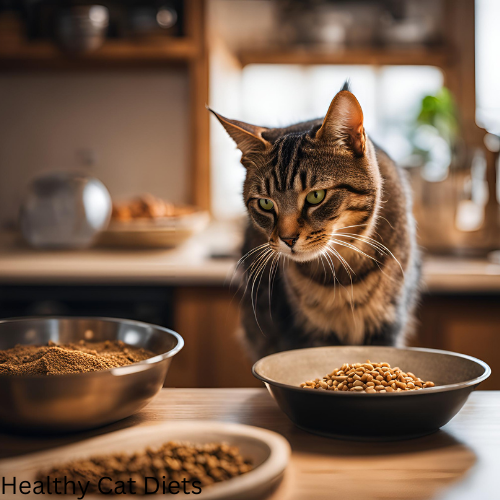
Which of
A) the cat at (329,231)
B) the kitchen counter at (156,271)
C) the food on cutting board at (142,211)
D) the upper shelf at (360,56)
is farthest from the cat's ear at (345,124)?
the upper shelf at (360,56)

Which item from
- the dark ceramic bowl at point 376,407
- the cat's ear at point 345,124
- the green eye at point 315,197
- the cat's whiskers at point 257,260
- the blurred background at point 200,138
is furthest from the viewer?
the blurred background at point 200,138

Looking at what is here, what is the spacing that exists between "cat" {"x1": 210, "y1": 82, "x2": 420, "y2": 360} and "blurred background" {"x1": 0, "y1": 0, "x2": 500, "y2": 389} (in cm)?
69

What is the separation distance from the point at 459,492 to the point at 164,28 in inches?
93.7

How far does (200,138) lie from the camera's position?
264 cm

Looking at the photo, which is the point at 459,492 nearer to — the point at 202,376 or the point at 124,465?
the point at 124,465

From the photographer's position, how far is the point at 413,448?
0.70 meters

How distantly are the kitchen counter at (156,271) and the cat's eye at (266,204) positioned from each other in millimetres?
815

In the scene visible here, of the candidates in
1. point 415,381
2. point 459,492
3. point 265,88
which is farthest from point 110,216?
point 459,492

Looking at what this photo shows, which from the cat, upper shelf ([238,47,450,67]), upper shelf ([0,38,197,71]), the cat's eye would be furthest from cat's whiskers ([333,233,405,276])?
upper shelf ([238,47,450,67])

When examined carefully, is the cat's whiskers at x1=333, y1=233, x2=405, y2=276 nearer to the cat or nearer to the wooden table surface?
the cat

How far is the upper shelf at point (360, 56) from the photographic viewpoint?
273 cm

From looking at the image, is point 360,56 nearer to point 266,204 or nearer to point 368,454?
point 266,204

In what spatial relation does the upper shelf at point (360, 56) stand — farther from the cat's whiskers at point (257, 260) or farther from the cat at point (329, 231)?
the cat's whiskers at point (257, 260)

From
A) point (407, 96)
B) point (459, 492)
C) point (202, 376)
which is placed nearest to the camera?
point (459, 492)
